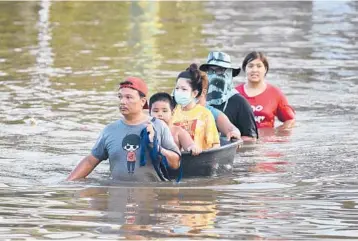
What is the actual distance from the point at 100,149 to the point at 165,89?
9320 mm

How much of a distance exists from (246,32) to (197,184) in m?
20.4

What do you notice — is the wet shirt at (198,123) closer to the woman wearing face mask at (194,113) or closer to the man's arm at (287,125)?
the woman wearing face mask at (194,113)

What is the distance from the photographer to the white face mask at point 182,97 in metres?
12.8

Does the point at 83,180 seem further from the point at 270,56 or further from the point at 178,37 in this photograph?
the point at 178,37

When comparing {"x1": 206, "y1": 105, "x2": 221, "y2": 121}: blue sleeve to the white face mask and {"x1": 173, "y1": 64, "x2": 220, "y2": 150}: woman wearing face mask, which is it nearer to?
{"x1": 173, "y1": 64, "x2": 220, "y2": 150}: woman wearing face mask

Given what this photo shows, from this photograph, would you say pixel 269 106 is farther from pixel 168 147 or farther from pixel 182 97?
pixel 168 147

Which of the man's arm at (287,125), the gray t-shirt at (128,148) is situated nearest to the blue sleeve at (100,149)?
the gray t-shirt at (128,148)

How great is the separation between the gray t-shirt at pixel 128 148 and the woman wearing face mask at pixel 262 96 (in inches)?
181

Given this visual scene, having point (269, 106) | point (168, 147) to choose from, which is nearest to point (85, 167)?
point (168, 147)

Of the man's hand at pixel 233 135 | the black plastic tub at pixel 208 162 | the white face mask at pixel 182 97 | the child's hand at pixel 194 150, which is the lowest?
the black plastic tub at pixel 208 162

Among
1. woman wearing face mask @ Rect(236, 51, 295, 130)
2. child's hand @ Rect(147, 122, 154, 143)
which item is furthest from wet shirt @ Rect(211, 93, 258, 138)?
child's hand @ Rect(147, 122, 154, 143)

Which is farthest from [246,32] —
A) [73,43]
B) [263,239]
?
[263,239]

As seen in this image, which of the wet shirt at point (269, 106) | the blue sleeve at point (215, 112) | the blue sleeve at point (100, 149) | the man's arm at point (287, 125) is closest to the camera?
the blue sleeve at point (100, 149)

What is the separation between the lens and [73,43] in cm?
2952
